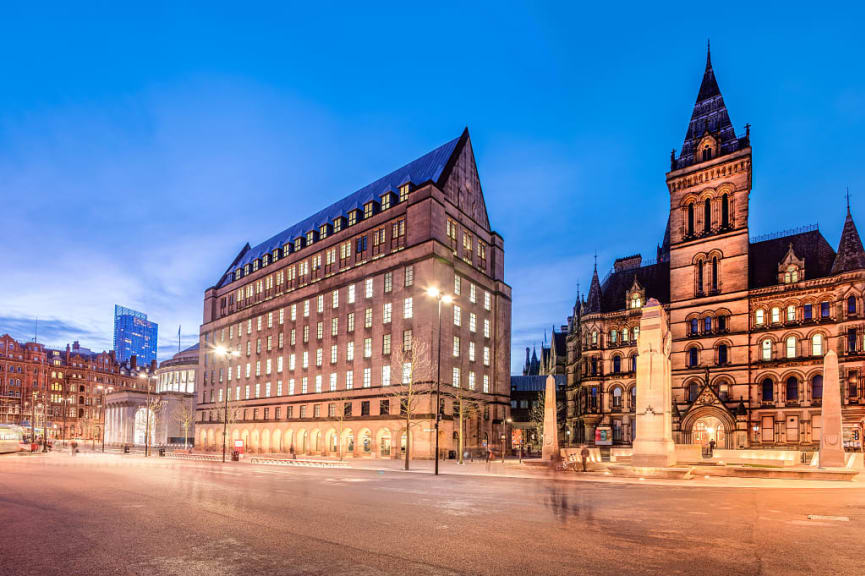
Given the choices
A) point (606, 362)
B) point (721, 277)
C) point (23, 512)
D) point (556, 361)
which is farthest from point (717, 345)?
point (23, 512)

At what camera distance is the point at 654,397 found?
28344 millimetres

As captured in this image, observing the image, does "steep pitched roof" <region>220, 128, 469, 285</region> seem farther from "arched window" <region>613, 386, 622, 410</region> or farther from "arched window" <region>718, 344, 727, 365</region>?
"arched window" <region>718, 344, 727, 365</region>

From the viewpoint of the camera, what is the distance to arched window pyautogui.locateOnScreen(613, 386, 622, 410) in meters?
65.7

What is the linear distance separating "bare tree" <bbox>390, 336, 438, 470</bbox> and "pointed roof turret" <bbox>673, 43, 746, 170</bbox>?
37.3 meters

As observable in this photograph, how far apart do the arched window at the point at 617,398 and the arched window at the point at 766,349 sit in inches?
630

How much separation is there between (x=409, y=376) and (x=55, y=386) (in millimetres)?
139515

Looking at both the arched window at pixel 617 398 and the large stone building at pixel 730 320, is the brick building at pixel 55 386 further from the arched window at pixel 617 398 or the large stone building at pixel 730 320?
the large stone building at pixel 730 320

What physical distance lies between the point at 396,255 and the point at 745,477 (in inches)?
1522

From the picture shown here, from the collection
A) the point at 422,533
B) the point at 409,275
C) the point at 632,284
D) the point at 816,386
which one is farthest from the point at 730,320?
the point at 422,533

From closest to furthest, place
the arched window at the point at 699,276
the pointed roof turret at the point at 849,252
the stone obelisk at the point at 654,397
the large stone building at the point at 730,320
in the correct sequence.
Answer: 1. the stone obelisk at the point at 654,397
2. the pointed roof turret at the point at 849,252
3. the large stone building at the point at 730,320
4. the arched window at the point at 699,276

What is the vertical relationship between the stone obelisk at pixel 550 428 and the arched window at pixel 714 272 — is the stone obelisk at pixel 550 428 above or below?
below

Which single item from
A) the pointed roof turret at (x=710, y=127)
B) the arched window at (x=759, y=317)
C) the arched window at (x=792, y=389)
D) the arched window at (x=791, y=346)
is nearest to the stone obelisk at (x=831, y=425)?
the arched window at (x=792, y=389)

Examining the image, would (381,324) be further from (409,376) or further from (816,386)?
(816,386)

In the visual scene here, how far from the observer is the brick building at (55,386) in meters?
138
